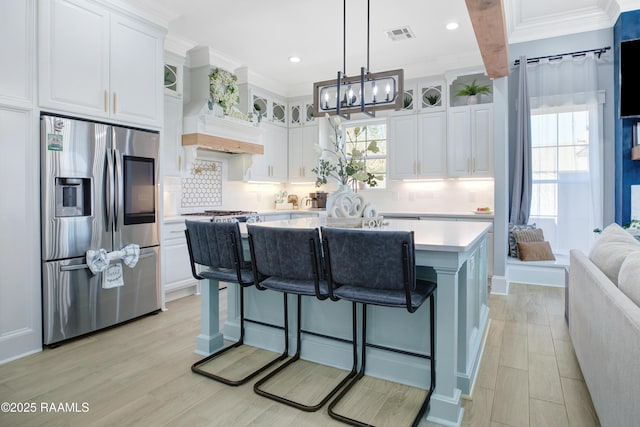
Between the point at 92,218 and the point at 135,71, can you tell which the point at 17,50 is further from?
the point at 92,218

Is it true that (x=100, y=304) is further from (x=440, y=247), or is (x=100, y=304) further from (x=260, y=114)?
(x=260, y=114)

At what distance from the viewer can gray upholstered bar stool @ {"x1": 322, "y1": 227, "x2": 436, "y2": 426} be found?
1.75 meters

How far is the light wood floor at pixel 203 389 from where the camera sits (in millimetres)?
1904

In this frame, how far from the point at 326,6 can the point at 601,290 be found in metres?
3.36

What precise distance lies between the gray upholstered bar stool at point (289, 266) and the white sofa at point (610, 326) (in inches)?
47.9

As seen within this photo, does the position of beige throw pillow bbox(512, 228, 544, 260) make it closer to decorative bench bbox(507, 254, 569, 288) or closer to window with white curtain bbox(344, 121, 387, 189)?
decorative bench bbox(507, 254, 569, 288)

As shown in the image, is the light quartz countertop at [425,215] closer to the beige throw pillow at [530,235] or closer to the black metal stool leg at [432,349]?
the beige throw pillow at [530,235]

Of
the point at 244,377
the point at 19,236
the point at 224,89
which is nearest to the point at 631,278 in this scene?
the point at 244,377

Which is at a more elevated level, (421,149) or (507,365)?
(421,149)

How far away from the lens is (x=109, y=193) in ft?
10.2

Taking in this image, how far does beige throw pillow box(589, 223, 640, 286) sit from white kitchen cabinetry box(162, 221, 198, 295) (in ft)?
11.6

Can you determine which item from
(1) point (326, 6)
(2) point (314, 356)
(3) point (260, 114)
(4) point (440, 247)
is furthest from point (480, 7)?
(3) point (260, 114)

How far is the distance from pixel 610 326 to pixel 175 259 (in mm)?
3739

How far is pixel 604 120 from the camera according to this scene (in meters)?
4.39
